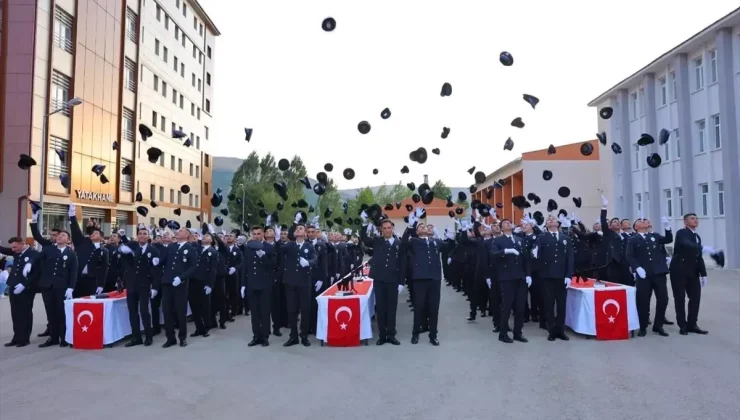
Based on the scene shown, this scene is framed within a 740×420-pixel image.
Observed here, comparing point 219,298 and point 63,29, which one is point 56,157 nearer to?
point 63,29

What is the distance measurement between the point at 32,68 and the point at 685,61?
2866 cm

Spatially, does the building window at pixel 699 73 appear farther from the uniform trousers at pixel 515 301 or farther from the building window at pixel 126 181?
the building window at pixel 126 181

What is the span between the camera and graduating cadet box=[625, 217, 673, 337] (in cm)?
876

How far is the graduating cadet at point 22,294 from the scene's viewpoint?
8570 millimetres

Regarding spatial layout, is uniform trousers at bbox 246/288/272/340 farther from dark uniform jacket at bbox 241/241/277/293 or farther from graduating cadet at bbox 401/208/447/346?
graduating cadet at bbox 401/208/447/346

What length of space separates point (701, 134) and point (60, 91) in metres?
28.8

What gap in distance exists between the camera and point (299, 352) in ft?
25.9

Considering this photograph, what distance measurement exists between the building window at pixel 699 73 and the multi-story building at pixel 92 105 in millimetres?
23774

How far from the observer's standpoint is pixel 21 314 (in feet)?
28.4

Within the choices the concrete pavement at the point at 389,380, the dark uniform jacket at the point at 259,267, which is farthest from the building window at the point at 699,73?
the dark uniform jacket at the point at 259,267

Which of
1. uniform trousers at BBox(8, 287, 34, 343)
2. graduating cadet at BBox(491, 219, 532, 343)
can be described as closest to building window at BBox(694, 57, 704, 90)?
graduating cadet at BBox(491, 219, 532, 343)

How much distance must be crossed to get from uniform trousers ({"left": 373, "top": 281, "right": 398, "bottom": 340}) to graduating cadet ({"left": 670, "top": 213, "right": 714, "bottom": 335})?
→ 4508mm

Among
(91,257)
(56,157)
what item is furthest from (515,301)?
(56,157)

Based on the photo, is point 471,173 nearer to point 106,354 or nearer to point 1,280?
point 106,354
